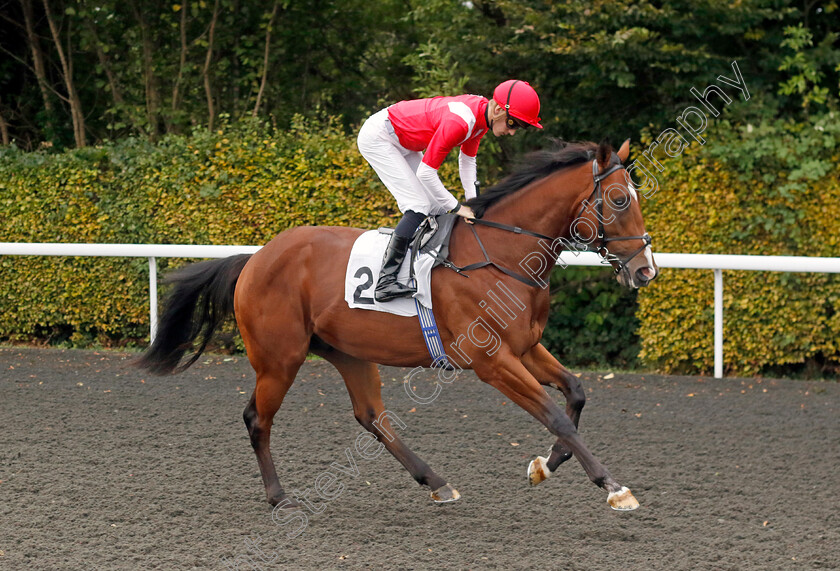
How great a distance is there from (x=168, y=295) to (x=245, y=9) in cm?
779

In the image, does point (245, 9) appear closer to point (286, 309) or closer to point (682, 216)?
point (682, 216)

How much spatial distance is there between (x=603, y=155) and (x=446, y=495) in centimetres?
178

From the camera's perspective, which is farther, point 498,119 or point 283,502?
point 283,502

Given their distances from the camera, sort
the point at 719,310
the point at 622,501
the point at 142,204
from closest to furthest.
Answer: the point at 622,501 → the point at 719,310 → the point at 142,204

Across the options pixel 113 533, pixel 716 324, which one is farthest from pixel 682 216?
pixel 113 533

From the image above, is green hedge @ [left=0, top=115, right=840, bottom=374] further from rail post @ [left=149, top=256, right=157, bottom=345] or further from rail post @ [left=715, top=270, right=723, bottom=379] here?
rail post @ [left=149, top=256, right=157, bottom=345]

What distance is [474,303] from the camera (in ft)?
13.7

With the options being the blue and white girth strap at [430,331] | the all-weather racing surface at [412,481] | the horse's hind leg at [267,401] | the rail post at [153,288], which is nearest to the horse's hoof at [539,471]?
the all-weather racing surface at [412,481]

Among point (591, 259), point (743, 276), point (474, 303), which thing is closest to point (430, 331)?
point (474, 303)

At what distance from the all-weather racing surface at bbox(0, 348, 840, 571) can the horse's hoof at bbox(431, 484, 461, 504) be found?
4cm

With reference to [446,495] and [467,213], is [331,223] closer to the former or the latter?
[467,213]

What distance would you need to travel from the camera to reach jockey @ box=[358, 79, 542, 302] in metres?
4.08

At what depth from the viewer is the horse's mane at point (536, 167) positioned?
13.7 feet

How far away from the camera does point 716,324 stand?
7.18 m
